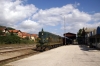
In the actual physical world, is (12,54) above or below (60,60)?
above

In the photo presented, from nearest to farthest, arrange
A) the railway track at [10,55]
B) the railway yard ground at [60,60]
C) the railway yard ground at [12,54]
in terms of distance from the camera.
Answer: the railway yard ground at [60,60] → the railway track at [10,55] → the railway yard ground at [12,54]

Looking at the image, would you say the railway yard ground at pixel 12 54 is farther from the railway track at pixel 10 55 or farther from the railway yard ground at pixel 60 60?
the railway yard ground at pixel 60 60

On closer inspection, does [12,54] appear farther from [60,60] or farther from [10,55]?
[60,60]

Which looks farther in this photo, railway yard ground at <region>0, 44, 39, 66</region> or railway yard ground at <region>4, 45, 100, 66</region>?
railway yard ground at <region>0, 44, 39, 66</region>

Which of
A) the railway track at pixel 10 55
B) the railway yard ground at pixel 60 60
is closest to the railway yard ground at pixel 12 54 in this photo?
the railway track at pixel 10 55

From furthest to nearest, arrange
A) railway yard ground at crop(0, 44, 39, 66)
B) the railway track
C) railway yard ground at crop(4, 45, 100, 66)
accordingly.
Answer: railway yard ground at crop(0, 44, 39, 66) < the railway track < railway yard ground at crop(4, 45, 100, 66)

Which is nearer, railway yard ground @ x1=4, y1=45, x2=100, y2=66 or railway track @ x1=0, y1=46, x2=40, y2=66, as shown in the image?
railway yard ground @ x1=4, y1=45, x2=100, y2=66

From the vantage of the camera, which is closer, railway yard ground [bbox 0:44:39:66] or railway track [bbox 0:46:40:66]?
railway track [bbox 0:46:40:66]

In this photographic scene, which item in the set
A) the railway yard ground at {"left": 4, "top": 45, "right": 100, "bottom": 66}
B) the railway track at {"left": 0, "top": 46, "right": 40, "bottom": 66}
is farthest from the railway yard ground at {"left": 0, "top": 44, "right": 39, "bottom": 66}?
the railway yard ground at {"left": 4, "top": 45, "right": 100, "bottom": 66}

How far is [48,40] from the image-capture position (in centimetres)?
3103

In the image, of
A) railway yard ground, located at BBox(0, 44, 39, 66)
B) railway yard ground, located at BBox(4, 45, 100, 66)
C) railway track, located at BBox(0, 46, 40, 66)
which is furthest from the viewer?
railway yard ground, located at BBox(0, 44, 39, 66)

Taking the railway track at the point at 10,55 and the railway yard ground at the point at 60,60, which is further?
the railway track at the point at 10,55

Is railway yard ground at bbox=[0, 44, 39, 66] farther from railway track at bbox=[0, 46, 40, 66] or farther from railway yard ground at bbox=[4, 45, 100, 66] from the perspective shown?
railway yard ground at bbox=[4, 45, 100, 66]

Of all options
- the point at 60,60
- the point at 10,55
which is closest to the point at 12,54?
the point at 10,55
